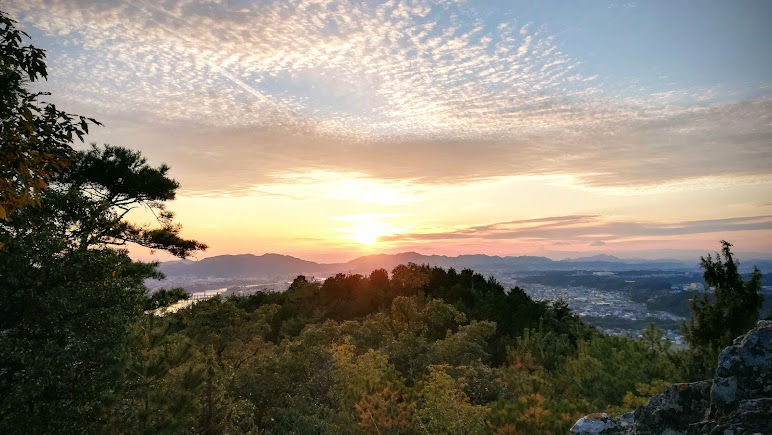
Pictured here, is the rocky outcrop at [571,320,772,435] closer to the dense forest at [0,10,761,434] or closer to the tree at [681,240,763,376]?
the dense forest at [0,10,761,434]

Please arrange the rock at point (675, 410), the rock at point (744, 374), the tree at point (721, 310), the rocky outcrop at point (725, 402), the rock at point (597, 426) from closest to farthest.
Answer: the rocky outcrop at point (725, 402), the rock at point (744, 374), the rock at point (675, 410), the rock at point (597, 426), the tree at point (721, 310)

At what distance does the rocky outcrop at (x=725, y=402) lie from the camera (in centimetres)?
411

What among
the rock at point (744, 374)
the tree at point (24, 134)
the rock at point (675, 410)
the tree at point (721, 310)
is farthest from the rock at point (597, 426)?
the tree at point (721, 310)

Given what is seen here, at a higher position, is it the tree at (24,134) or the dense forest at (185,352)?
the tree at (24,134)

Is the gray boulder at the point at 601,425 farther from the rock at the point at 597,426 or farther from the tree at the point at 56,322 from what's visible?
the tree at the point at 56,322

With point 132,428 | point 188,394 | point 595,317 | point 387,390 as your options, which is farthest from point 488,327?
point 595,317

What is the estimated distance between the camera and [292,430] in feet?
41.2

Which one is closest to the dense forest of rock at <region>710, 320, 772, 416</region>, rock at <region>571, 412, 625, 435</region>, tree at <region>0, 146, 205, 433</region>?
tree at <region>0, 146, 205, 433</region>

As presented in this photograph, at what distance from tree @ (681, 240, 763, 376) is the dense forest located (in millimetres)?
52

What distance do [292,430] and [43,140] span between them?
9692 millimetres

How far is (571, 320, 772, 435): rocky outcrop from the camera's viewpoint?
4.11 m

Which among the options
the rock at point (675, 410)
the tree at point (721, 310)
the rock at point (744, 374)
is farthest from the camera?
the tree at point (721, 310)

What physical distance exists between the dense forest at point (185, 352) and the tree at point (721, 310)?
0.05 meters

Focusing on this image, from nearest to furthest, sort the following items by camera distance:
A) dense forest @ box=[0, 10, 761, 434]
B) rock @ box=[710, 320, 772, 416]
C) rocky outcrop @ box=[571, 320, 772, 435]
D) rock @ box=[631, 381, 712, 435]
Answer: rocky outcrop @ box=[571, 320, 772, 435] < rock @ box=[710, 320, 772, 416] < rock @ box=[631, 381, 712, 435] < dense forest @ box=[0, 10, 761, 434]
